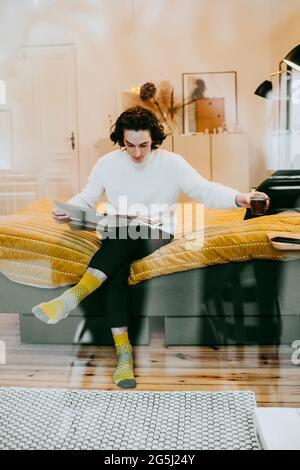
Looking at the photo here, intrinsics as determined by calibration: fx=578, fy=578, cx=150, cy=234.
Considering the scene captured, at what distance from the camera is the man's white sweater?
1324mm

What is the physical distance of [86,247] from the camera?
144 centimetres

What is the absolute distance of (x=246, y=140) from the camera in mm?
1282

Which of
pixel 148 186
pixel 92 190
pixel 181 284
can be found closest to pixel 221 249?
pixel 181 284

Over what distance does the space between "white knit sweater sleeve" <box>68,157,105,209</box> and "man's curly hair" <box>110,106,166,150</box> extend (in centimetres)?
8

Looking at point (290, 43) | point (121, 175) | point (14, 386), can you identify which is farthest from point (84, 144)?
point (14, 386)

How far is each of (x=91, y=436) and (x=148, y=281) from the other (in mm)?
443

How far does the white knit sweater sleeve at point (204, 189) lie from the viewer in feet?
4.33

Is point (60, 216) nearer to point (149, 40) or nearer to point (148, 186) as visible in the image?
point (148, 186)

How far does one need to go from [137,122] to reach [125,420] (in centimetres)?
67

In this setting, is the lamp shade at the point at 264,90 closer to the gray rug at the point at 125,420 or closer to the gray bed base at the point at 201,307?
the gray bed base at the point at 201,307

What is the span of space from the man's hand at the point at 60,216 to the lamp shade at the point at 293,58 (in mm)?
603

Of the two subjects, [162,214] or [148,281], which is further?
[148,281]

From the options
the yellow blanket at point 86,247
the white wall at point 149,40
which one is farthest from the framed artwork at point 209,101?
the yellow blanket at point 86,247

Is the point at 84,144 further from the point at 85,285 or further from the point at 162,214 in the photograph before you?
the point at 85,285
